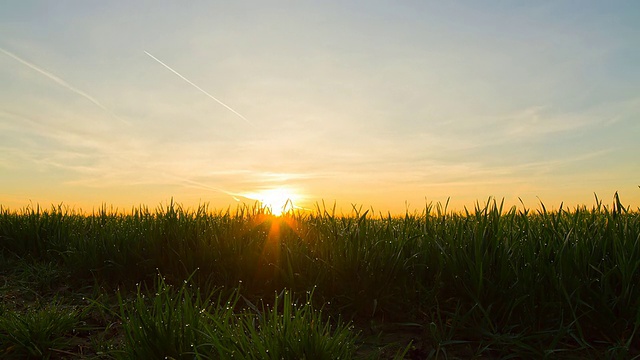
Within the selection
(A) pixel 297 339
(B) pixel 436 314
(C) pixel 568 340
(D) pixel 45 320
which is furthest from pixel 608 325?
(D) pixel 45 320

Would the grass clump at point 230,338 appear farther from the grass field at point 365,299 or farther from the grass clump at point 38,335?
the grass clump at point 38,335

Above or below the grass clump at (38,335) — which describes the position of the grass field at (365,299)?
above

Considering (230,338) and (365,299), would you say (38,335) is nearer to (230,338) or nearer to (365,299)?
(230,338)

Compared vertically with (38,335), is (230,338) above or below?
above

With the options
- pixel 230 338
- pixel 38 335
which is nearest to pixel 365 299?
pixel 230 338

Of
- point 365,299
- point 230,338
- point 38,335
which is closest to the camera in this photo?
point 230,338

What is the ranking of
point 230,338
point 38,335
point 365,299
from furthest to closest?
1. point 365,299
2. point 38,335
3. point 230,338

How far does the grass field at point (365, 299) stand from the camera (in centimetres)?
279

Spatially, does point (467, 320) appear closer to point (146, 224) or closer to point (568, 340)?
point (568, 340)

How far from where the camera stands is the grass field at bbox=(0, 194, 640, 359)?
279 cm

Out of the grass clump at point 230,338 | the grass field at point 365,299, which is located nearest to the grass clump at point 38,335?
the grass field at point 365,299

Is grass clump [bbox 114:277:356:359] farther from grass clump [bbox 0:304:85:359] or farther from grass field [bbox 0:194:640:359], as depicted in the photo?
grass clump [bbox 0:304:85:359]

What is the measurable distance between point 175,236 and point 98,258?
877 millimetres

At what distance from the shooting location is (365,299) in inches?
139
